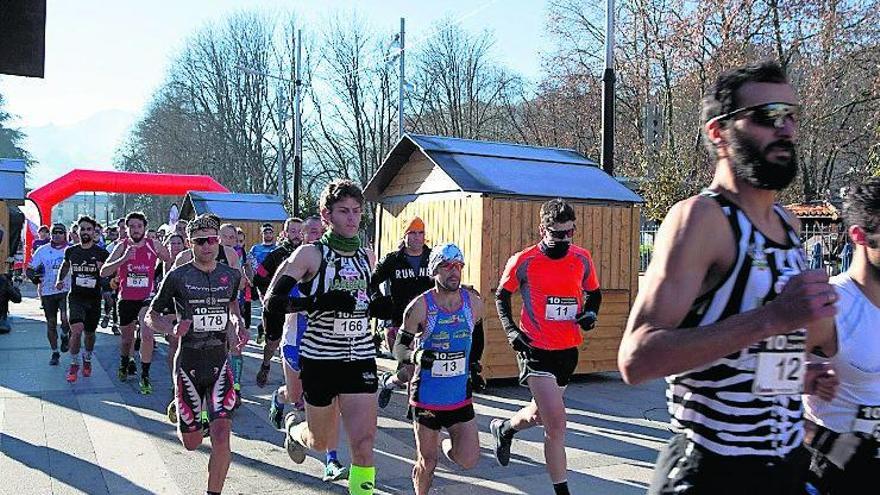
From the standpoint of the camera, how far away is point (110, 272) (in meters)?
9.98

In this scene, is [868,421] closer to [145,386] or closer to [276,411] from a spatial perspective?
[276,411]

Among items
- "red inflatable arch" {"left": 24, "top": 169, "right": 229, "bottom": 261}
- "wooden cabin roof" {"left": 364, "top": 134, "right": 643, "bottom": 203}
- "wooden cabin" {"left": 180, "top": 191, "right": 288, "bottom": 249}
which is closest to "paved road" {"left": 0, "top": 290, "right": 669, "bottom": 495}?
"wooden cabin roof" {"left": 364, "top": 134, "right": 643, "bottom": 203}

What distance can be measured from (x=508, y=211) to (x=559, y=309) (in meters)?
4.20

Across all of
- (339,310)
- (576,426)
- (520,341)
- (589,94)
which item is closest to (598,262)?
(576,426)

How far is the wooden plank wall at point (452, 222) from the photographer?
32.3 feet

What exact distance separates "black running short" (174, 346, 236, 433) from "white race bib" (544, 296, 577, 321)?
2279mm

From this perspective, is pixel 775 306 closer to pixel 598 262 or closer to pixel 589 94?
pixel 598 262

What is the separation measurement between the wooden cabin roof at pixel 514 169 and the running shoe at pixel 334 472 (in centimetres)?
448

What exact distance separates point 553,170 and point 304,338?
6795mm

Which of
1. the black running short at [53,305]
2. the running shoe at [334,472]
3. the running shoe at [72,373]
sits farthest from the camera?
the black running short at [53,305]

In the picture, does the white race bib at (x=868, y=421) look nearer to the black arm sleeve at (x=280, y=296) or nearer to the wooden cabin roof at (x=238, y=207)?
the black arm sleeve at (x=280, y=296)

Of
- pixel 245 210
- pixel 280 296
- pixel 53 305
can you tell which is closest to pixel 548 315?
pixel 280 296

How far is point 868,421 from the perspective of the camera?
3016 millimetres

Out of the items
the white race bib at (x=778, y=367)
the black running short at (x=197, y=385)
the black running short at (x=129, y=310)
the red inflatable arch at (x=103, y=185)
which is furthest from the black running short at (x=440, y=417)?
the red inflatable arch at (x=103, y=185)
